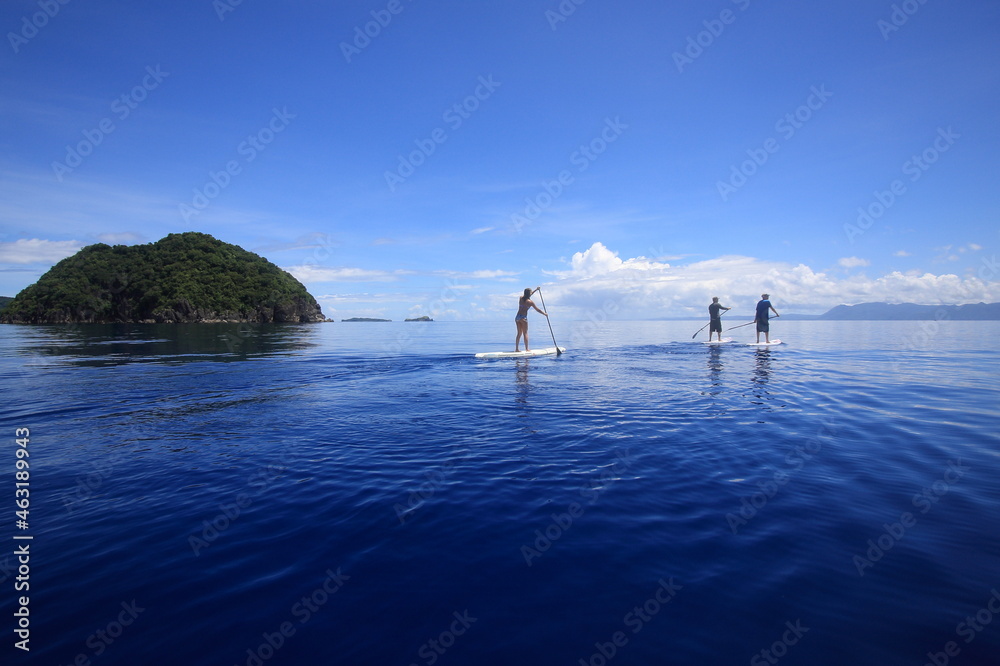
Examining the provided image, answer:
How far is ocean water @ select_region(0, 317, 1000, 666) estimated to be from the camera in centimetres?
391

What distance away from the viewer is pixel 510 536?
5746 mm

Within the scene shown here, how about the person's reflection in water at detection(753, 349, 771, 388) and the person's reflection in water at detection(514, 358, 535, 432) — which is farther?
the person's reflection in water at detection(753, 349, 771, 388)

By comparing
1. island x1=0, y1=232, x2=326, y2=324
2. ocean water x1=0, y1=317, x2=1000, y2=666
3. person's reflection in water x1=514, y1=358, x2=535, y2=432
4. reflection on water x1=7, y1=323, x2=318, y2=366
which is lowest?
ocean water x1=0, y1=317, x2=1000, y2=666

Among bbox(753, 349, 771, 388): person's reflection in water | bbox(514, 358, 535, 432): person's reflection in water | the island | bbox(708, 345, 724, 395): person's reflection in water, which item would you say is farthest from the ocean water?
the island

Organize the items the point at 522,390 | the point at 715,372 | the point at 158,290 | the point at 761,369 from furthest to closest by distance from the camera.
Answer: the point at 158,290
the point at 761,369
the point at 715,372
the point at 522,390

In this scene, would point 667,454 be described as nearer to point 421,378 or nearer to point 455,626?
point 455,626

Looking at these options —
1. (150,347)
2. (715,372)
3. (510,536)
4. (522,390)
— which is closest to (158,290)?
(150,347)

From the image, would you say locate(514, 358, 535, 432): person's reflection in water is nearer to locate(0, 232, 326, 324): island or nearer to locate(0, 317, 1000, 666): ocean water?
locate(0, 317, 1000, 666): ocean water

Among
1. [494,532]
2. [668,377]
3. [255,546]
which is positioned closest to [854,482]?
[494,532]

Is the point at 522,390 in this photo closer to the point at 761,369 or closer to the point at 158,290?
the point at 761,369

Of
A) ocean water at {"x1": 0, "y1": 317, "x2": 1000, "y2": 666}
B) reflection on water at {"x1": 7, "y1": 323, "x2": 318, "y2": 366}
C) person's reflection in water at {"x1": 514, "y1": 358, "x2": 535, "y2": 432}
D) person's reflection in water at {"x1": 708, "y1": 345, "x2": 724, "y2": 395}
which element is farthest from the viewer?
reflection on water at {"x1": 7, "y1": 323, "x2": 318, "y2": 366}

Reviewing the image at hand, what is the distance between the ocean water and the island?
452 feet

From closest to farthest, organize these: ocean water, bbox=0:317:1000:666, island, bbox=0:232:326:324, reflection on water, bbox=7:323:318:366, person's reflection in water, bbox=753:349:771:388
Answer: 1. ocean water, bbox=0:317:1000:666
2. person's reflection in water, bbox=753:349:771:388
3. reflection on water, bbox=7:323:318:366
4. island, bbox=0:232:326:324

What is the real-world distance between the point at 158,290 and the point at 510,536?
157451 mm
